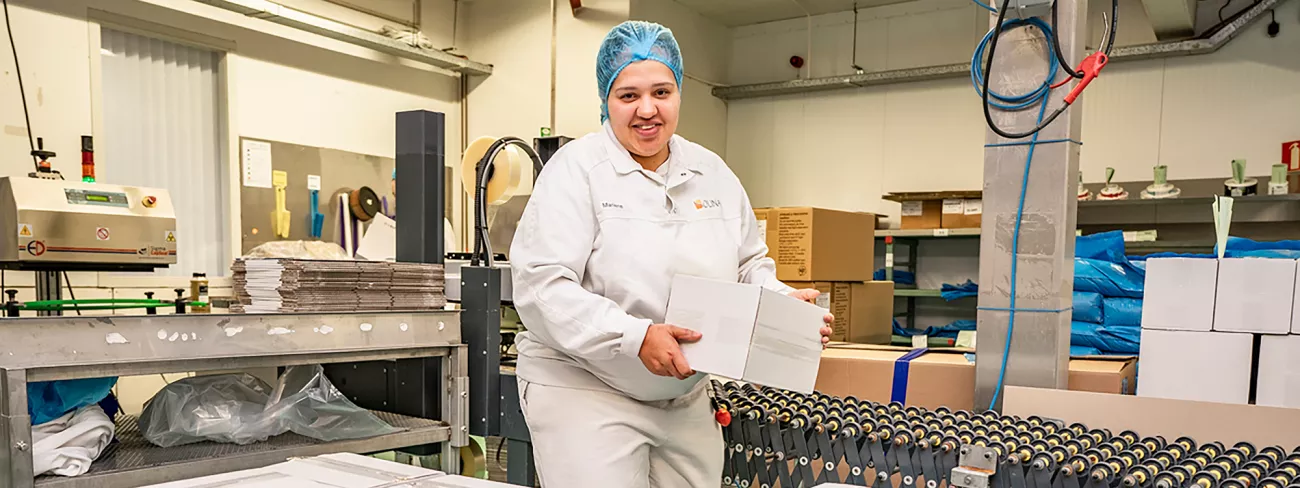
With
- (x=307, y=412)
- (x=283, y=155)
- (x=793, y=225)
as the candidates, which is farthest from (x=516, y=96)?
(x=307, y=412)

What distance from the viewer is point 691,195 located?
5.04 feet

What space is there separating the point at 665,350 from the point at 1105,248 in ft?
8.08

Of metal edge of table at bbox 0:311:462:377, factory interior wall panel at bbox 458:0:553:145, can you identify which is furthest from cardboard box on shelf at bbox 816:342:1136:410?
factory interior wall panel at bbox 458:0:553:145

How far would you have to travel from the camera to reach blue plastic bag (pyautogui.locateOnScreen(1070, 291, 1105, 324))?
2.96m

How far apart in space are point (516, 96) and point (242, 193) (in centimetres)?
188

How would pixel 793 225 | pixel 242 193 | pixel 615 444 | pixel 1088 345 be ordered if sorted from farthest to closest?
pixel 793 225, pixel 242 193, pixel 1088 345, pixel 615 444

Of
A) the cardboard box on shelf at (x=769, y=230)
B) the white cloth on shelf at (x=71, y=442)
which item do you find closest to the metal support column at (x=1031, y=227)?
the white cloth on shelf at (x=71, y=442)

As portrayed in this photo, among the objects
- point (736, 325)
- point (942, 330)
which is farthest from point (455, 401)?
point (942, 330)

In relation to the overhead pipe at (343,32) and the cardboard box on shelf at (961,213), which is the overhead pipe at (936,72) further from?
the overhead pipe at (343,32)

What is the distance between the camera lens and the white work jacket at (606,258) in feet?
4.49

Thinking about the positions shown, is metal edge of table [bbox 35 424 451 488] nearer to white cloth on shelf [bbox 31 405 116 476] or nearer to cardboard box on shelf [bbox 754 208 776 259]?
white cloth on shelf [bbox 31 405 116 476]

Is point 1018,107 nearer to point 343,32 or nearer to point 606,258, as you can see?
point 606,258

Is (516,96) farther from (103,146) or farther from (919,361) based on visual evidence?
(919,361)

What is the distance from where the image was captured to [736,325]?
4.38 feet
